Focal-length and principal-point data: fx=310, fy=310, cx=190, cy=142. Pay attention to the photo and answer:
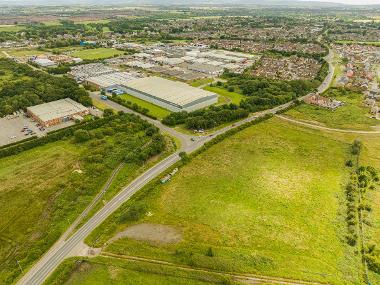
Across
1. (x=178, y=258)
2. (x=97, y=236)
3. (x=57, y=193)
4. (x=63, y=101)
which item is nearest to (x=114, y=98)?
(x=63, y=101)

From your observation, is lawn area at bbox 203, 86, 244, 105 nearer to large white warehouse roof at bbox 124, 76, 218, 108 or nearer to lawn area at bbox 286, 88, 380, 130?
large white warehouse roof at bbox 124, 76, 218, 108

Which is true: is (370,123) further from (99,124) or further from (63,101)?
(63,101)

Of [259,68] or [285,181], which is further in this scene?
[259,68]

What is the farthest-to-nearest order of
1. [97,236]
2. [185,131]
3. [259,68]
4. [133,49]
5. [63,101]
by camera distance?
[133,49] → [259,68] → [63,101] → [185,131] → [97,236]

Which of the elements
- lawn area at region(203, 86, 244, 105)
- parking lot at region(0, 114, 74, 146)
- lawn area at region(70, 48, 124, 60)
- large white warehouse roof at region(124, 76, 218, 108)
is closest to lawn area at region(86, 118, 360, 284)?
large white warehouse roof at region(124, 76, 218, 108)

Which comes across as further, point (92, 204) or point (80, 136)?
point (80, 136)

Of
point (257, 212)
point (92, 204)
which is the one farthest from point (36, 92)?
→ point (257, 212)

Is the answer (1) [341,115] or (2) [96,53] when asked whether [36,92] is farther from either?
(1) [341,115]
